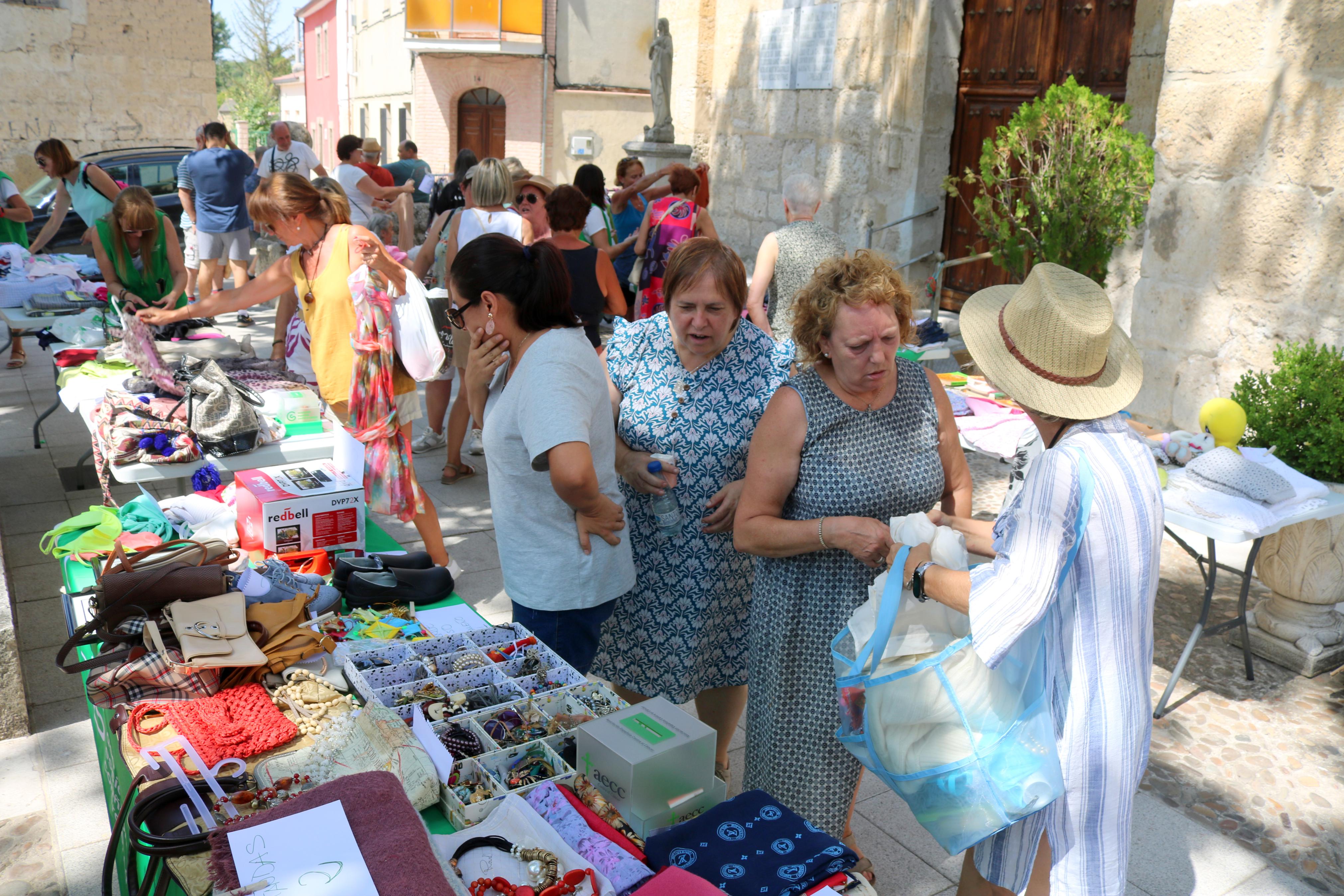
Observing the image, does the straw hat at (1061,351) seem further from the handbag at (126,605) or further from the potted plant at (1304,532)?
the potted plant at (1304,532)

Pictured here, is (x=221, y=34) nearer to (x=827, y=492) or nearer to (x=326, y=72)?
(x=326, y=72)

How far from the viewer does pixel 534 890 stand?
1.61 m

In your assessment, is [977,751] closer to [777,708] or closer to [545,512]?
[777,708]

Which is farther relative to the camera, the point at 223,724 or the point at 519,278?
the point at 519,278

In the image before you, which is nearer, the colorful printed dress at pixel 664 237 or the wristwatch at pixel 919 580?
the wristwatch at pixel 919 580

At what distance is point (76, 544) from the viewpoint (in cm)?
308

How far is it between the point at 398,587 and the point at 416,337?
1299mm

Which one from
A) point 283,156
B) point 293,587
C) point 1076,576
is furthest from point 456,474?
point 283,156

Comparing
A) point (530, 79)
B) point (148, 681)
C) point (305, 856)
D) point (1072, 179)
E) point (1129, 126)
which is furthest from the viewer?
point (530, 79)

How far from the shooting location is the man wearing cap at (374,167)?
36.1ft

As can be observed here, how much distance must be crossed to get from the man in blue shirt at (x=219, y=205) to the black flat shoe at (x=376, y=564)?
6609 millimetres

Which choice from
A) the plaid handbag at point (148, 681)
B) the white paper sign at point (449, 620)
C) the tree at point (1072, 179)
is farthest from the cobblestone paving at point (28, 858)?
the tree at point (1072, 179)

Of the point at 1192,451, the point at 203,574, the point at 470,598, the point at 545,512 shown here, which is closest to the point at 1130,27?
the point at 1192,451

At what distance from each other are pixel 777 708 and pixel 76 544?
7.34ft
